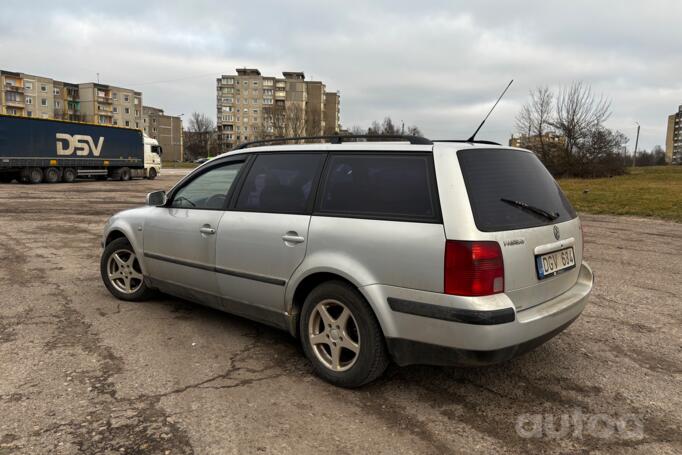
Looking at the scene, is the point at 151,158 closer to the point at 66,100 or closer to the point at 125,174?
the point at 125,174

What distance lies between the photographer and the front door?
4059 millimetres

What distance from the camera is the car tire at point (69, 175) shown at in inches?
1158

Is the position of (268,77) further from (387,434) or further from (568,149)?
(387,434)

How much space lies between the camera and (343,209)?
3254mm

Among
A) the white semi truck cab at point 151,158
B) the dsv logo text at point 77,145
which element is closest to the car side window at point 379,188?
the dsv logo text at point 77,145

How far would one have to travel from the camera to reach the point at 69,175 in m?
29.6

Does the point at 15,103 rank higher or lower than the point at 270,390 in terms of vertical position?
higher

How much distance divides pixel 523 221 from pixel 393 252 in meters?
0.82

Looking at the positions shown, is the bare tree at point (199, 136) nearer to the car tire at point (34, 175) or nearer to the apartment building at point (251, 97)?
the apartment building at point (251, 97)

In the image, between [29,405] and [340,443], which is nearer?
[340,443]

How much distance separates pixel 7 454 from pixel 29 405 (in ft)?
1.74

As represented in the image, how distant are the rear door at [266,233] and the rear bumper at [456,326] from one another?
0.78 metres

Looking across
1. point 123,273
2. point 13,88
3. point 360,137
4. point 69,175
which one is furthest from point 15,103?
point 360,137

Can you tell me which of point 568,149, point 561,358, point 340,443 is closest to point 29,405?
point 340,443
